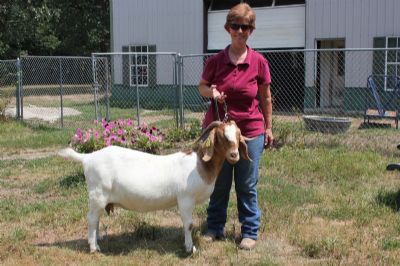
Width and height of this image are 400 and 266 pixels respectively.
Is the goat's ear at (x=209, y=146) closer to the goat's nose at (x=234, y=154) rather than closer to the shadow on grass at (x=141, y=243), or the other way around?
the goat's nose at (x=234, y=154)

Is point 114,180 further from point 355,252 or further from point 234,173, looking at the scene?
point 355,252

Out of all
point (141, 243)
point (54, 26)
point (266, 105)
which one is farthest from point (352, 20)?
point (54, 26)

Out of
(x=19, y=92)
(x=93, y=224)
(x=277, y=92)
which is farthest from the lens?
(x=277, y=92)

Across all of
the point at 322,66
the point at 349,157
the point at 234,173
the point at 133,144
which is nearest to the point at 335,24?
the point at 322,66

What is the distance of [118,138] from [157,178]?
340 cm

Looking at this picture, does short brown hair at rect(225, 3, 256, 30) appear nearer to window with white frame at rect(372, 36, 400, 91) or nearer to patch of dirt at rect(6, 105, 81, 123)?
window with white frame at rect(372, 36, 400, 91)

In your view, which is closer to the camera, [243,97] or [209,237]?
[243,97]

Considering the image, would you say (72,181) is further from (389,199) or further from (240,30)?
(389,199)

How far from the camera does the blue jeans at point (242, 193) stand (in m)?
5.00

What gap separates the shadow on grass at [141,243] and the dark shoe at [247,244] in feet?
1.33

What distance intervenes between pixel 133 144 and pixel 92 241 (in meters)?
3.33

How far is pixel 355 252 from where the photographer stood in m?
4.87

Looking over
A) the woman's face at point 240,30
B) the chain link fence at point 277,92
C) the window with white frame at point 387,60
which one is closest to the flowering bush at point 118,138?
the chain link fence at point 277,92

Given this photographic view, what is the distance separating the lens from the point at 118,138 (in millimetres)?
8039
